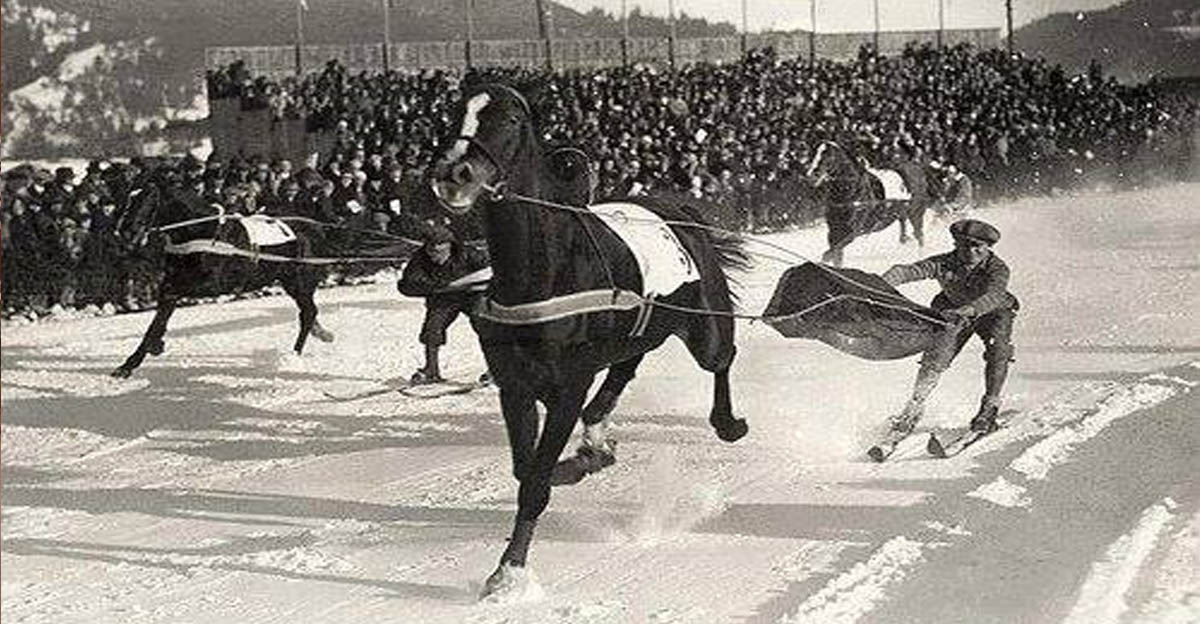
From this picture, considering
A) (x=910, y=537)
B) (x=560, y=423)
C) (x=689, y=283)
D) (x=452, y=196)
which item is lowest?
(x=910, y=537)

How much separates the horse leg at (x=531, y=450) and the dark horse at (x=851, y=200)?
4.81 metres

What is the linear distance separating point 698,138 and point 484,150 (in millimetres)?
5539

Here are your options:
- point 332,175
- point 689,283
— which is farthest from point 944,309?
point 332,175

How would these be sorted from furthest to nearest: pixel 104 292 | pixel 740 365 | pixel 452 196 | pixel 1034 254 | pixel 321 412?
pixel 1034 254
pixel 104 292
pixel 740 365
pixel 321 412
pixel 452 196

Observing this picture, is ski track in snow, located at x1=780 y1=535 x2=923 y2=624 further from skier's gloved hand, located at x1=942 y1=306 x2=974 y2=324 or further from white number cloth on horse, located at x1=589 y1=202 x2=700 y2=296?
skier's gloved hand, located at x1=942 y1=306 x2=974 y2=324

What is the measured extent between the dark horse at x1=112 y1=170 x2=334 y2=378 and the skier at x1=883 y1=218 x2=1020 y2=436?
3.70 metres

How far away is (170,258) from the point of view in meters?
8.44

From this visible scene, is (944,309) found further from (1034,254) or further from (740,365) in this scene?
(1034,254)

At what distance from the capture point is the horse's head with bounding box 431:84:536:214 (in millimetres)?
4125

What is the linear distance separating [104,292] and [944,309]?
5.88 metres

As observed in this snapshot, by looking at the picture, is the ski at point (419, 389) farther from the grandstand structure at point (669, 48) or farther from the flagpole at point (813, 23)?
the flagpole at point (813, 23)

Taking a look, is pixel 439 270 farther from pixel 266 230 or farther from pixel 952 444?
pixel 952 444

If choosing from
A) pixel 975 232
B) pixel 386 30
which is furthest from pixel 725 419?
pixel 386 30

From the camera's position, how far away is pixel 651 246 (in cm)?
536
